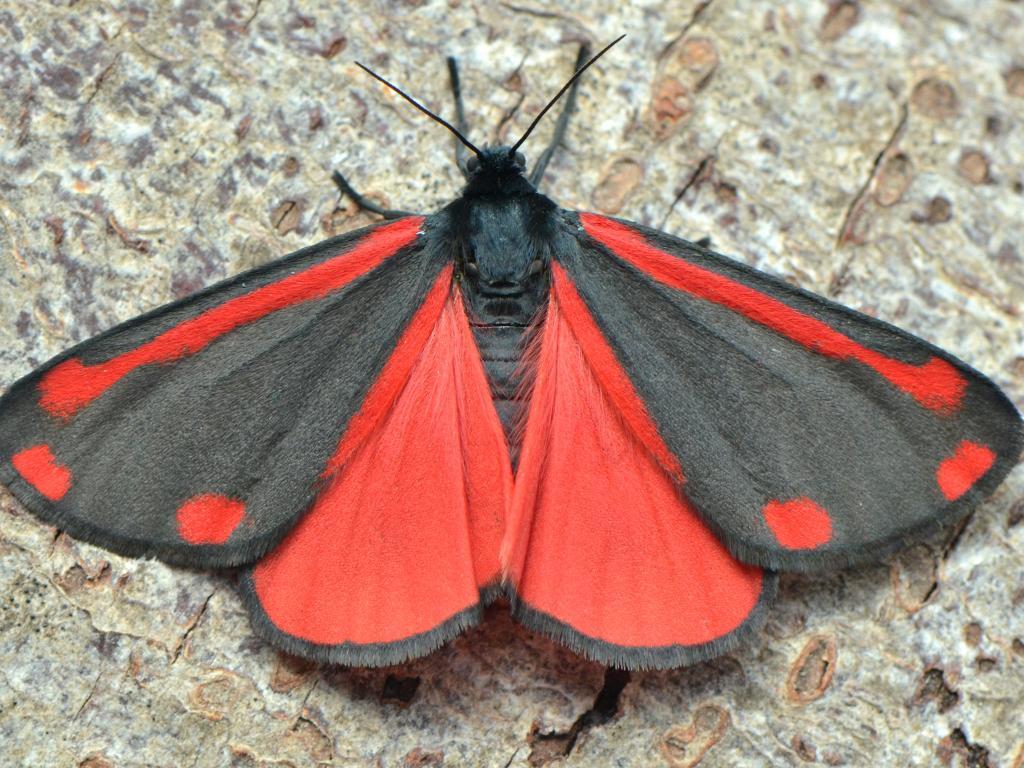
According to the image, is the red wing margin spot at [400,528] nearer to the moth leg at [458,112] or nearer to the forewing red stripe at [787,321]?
the forewing red stripe at [787,321]

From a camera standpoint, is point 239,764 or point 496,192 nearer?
point 239,764

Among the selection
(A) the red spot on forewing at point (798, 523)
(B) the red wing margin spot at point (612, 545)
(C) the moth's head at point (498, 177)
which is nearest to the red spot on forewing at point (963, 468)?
(A) the red spot on forewing at point (798, 523)

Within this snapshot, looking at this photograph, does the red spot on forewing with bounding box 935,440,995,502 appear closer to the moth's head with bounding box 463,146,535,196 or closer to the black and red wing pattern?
the black and red wing pattern

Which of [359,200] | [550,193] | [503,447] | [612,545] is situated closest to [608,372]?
[503,447]

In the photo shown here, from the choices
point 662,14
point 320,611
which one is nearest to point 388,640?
point 320,611

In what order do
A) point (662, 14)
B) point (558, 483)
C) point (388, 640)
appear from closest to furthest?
point (388, 640), point (558, 483), point (662, 14)

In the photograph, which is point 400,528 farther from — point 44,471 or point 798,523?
point 798,523

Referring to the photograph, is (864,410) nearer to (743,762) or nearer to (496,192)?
(743,762)
